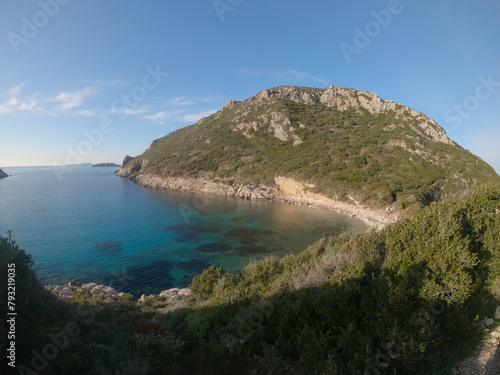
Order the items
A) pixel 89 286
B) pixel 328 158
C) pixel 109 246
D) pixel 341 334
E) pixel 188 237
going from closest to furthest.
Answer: pixel 341 334 < pixel 89 286 < pixel 109 246 < pixel 188 237 < pixel 328 158

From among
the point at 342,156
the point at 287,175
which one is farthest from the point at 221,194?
the point at 342,156

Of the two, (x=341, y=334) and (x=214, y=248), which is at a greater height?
(x=341, y=334)

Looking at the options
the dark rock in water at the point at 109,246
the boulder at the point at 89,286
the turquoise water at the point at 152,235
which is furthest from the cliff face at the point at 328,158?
the boulder at the point at 89,286

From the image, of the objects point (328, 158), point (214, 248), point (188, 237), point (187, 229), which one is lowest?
point (214, 248)

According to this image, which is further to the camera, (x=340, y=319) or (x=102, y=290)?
(x=102, y=290)

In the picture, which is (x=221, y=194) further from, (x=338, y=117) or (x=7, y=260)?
(x=7, y=260)

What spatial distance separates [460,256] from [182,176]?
72615mm

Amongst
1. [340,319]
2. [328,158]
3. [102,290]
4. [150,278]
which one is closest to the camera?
[340,319]

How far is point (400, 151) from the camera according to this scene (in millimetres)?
55031

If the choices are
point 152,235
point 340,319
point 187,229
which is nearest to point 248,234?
point 187,229

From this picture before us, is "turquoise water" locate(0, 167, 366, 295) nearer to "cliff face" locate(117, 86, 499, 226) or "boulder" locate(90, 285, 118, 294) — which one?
"boulder" locate(90, 285, 118, 294)

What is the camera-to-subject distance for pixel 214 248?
28.3m

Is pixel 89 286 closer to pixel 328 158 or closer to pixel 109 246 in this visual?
pixel 109 246

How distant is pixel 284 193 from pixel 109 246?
3848 cm
